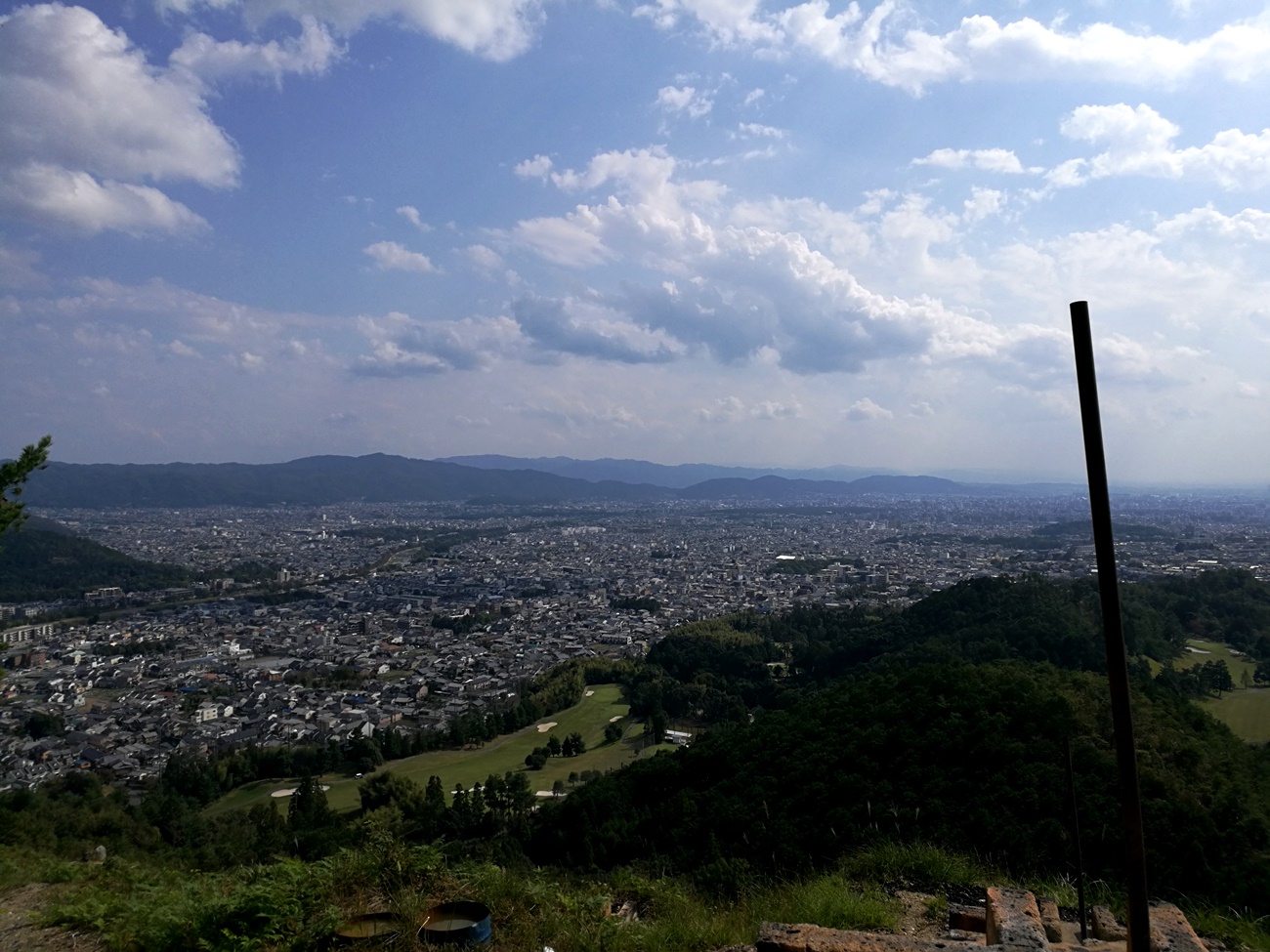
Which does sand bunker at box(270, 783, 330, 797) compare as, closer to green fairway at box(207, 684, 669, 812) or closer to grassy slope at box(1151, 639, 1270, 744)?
green fairway at box(207, 684, 669, 812)

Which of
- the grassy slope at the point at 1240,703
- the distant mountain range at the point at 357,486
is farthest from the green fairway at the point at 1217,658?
the distant mountain range at the point at 357,486

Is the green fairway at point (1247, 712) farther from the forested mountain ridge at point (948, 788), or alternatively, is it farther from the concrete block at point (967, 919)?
the concrete block at point (967, 919)

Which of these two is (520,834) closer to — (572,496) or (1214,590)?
(1214,590)

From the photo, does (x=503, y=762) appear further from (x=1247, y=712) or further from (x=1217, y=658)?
(x=1217, y=658)

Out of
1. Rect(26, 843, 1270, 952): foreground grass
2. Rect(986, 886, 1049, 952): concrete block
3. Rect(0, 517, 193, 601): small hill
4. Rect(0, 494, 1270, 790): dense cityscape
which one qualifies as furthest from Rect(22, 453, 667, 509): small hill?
Rect(986, 886, 1049, 952): concrete block

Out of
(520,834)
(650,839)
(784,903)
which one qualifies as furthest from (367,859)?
(520,834)
